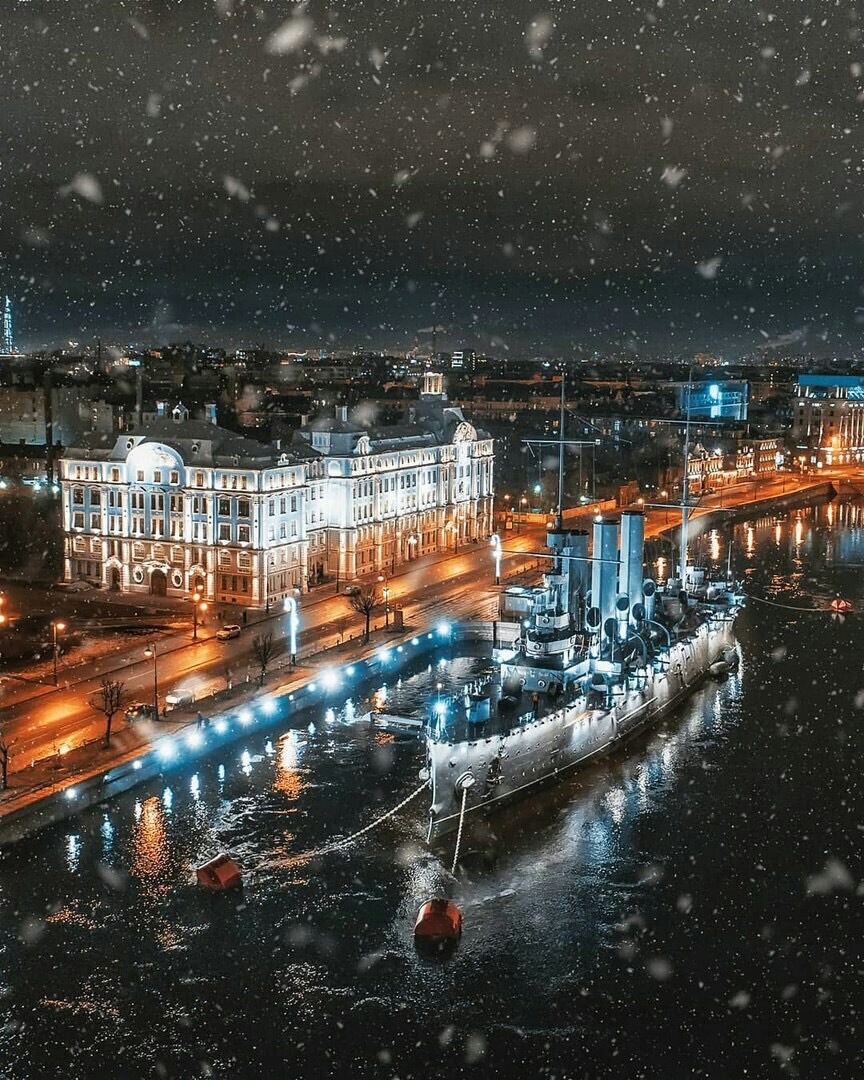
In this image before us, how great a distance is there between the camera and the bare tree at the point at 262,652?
21.1 metres

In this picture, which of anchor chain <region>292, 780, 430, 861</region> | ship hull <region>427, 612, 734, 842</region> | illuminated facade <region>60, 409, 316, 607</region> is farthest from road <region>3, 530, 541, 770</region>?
ship hull <region>427, 612, 734, 842</region>

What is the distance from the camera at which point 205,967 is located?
12.7 m

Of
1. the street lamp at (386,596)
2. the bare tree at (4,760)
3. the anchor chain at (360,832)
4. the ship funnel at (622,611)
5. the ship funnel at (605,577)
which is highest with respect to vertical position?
the ship funnel at (605,577)

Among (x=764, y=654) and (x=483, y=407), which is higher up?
(x=483, y=407)

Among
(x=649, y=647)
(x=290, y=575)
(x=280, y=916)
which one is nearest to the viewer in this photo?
(x=280, y=916)

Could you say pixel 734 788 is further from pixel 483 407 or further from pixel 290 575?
pixel 483 407

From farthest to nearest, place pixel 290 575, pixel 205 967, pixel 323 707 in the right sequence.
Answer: pixel 290 575 → pixel 323 707 → pixel 205 967

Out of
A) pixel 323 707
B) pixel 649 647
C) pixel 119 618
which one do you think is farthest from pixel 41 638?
pixel 649 647

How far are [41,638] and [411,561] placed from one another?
39.7ft

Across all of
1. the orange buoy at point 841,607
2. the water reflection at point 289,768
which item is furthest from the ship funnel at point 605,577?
the orange buoy at point 841,607

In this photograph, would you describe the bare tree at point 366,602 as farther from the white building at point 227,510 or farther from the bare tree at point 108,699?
the bare tree at point 108,699

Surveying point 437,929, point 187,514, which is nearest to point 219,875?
point 437,929

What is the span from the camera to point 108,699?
18.3m

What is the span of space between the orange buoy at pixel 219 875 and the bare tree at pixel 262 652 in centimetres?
662
